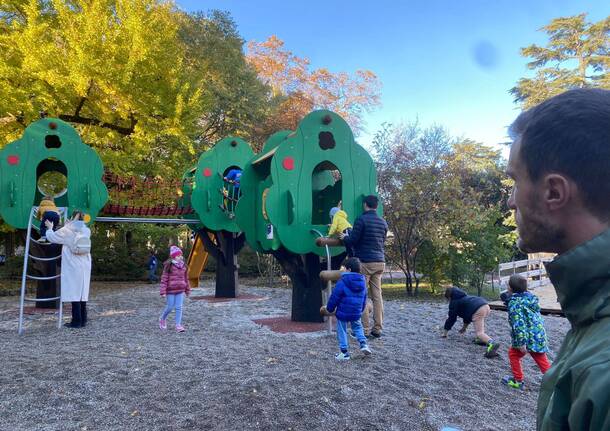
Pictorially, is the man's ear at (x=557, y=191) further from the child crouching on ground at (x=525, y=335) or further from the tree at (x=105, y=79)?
the tree at (x=105, y=79)

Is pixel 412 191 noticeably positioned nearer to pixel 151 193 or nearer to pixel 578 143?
pixel 151 193

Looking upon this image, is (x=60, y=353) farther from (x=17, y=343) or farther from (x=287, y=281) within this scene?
(x=287, y=281)

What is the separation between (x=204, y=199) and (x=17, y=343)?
5.64m

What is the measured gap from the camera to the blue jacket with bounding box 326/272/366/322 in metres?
5.15

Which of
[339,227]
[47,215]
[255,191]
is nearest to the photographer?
[339,227]

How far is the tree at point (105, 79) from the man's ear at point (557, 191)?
12902 millimetres

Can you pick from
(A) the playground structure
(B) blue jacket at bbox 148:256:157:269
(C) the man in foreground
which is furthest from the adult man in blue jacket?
(B) blue jacket at bbox 148:256:157:269

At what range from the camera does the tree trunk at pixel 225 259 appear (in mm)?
11492

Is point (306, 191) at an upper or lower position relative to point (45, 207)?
upper

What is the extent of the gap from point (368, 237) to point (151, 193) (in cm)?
855

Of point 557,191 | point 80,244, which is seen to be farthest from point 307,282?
point 557,191

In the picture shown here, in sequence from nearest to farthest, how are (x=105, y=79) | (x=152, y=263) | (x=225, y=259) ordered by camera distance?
(x=225, y=259) → (x=105, y=79) → (x=152, y=263)

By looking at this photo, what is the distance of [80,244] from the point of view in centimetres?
712

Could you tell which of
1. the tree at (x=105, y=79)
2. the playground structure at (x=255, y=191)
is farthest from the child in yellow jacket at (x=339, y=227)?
the tree at (x=105, y=79)
